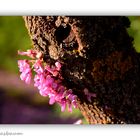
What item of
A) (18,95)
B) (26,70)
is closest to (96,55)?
(26,70)

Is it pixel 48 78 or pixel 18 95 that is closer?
pixel 48 78

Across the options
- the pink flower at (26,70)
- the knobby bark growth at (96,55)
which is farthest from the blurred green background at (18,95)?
the knobby bark growth at (96,55)

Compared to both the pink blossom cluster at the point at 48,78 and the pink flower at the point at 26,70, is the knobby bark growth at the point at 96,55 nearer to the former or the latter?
the pink blossom cluster at the point at 48,78

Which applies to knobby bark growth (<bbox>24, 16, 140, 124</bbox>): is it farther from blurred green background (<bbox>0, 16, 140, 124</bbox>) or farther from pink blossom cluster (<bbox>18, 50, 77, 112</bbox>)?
blurred green background (<bbox>0, 16, 140, 124</bbox>)

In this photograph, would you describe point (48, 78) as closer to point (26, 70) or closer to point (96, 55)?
point (26, 70)
